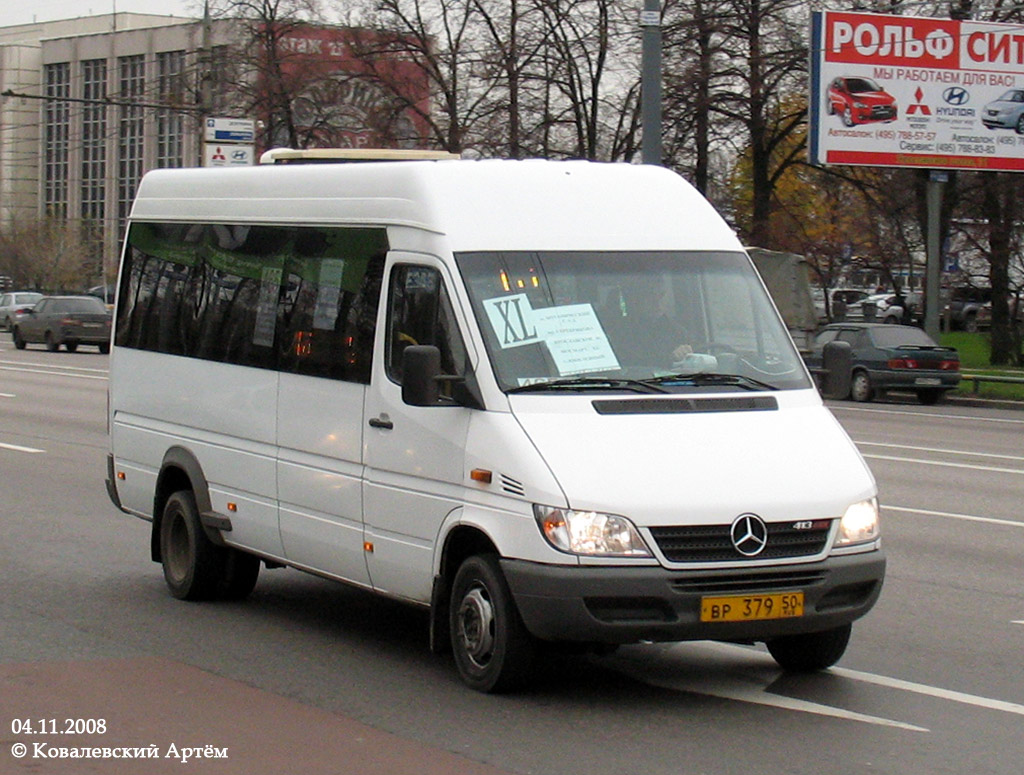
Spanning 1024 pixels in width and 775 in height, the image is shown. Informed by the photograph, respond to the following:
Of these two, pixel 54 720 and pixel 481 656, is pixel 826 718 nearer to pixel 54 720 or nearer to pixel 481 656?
pixel 481 656

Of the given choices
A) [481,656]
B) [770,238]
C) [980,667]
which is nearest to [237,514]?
[481,656]

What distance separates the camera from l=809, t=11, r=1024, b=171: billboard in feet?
111

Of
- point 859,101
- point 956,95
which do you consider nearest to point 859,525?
point 859,101

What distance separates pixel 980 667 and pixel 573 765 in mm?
2671

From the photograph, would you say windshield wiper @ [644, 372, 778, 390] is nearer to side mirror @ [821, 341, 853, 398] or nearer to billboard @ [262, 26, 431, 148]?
side mirror @ [821, 341, 853, 398]

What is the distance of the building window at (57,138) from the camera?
114 m

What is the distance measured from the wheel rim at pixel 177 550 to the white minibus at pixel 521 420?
0.66ft

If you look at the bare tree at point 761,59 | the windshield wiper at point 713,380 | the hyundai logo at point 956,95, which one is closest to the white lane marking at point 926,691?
the windshield wiper at point 713,380

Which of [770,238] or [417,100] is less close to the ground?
[417,100]

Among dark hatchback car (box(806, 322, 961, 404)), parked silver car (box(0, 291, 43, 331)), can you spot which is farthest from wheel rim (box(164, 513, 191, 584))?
parked silver car (box(0, 291, 43, 331))

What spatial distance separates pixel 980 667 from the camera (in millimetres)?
7797

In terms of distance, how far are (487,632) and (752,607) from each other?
3.70 feet

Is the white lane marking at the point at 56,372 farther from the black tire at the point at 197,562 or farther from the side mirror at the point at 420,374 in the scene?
the side mirror at the point at 420,374

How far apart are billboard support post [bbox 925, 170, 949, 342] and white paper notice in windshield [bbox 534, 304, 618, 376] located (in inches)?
1083
